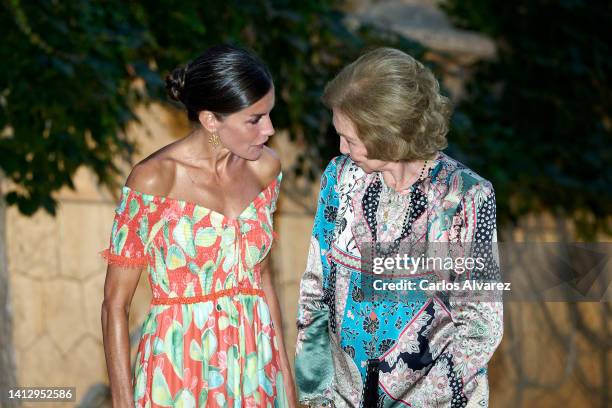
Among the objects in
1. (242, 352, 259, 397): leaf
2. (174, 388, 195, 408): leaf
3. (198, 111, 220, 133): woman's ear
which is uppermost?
(198, 111, 220, 133): woman's ear

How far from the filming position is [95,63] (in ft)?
14.7

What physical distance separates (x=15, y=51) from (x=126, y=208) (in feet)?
5.73

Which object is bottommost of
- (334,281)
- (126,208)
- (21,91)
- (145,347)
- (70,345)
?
(70,345)

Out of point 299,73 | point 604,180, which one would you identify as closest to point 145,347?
point 299,73

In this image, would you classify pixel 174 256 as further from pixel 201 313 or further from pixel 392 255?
pixel 392 255

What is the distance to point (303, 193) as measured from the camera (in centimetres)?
625

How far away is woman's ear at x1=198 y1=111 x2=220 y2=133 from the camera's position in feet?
9.45

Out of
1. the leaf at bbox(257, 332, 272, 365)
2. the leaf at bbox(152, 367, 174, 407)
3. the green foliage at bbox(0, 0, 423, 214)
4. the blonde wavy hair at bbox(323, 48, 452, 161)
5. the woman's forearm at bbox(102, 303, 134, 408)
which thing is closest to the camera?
the blonde wavy hair at bbox(323, 48, 452, 161)

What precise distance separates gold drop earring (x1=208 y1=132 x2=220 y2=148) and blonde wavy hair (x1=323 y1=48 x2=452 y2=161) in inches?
17.5

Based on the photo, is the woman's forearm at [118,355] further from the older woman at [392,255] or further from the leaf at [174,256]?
the older woman at [392,255]

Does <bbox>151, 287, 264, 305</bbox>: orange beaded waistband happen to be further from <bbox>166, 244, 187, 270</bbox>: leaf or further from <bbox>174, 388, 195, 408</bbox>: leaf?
<bbox>174, 388, 195, 408</bbox>: leaf

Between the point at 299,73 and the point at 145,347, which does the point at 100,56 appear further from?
the point at 145,347

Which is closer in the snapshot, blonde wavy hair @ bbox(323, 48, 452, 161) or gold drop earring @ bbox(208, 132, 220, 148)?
blonde wavy hair @ bbox(323, 48, 452, 161)

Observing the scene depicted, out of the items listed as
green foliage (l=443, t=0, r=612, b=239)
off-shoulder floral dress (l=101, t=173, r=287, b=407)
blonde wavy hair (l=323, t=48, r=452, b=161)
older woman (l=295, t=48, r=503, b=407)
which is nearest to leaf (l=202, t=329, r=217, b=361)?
off-shoulder floral dress (l=101, t=173, r=287, b=407)
